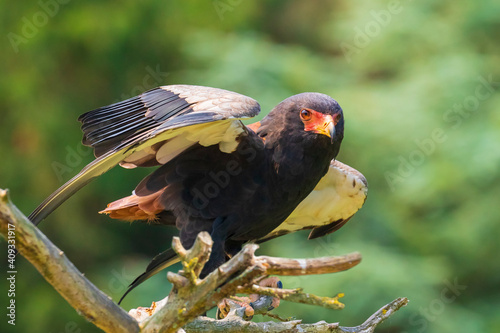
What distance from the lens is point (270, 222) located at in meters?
4.00

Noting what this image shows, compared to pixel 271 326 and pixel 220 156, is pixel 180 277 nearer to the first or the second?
pixel 271 326

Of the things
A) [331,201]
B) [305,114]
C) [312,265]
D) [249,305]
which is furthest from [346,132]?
[312,265]

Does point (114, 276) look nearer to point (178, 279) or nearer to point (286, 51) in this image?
point (286, 51)

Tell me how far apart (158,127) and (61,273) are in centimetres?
107

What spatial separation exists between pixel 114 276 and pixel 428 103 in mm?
5269

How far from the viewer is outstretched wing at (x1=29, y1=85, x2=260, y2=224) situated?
3.48 metres

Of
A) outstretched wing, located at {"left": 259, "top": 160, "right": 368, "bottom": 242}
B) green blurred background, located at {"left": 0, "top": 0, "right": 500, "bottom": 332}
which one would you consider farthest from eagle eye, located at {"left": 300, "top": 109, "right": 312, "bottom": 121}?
green blurred background, located at {"left": 0, "top": 0, "right": 500, "bottom": 332}

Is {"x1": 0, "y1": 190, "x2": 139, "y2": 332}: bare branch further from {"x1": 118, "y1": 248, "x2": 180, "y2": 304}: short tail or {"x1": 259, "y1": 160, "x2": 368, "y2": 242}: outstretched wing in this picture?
{"x1": 259, "y1": 160, "x2": 368, "y2": 242}: outstretched wing

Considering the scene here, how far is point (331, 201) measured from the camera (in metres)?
4.79

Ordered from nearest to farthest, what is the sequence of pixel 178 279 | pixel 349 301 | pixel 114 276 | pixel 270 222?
pixel 178 279 → pixel 270 222 → pixel 349 301 → pixel 114 276

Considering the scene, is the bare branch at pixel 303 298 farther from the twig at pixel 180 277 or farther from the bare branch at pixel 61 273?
the bare branch at pixel 61 273

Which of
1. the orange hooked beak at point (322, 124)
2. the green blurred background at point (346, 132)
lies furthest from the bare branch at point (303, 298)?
the green blurred background at point (346, 132)

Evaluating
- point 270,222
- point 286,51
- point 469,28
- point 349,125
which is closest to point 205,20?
point 286,51

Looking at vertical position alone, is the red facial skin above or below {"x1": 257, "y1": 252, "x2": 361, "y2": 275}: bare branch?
above
